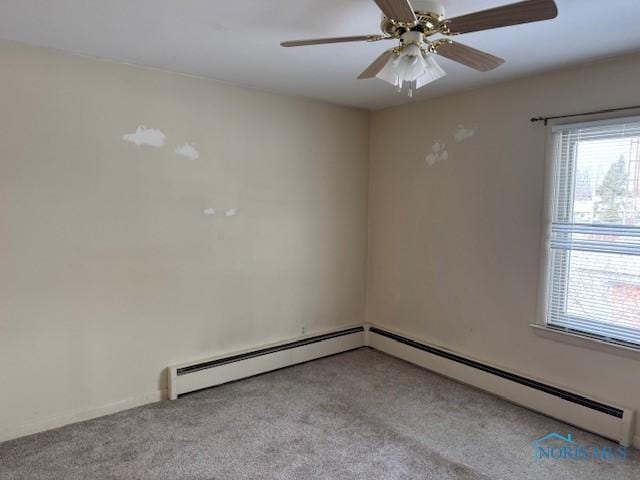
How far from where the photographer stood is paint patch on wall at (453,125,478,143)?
11.2 ft

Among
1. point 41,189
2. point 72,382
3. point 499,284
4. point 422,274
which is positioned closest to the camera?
point 41,189

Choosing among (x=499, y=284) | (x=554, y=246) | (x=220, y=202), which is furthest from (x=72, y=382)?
(x=554, y=246)

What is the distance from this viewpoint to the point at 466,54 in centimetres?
191

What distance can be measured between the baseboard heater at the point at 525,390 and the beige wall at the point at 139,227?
0.92 metres

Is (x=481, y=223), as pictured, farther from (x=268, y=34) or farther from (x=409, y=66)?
(x=268, y=34)

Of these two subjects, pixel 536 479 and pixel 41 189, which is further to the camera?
pixel 41 189

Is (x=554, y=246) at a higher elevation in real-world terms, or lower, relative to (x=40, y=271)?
higher

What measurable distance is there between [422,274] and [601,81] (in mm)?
1971

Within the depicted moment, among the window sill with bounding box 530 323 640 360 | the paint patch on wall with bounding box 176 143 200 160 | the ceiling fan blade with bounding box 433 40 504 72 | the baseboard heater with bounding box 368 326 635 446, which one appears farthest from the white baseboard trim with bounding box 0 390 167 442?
the ceiling fan blade with bounding box 433 40 504 72

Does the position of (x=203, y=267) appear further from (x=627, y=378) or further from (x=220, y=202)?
(x=627, y=378)

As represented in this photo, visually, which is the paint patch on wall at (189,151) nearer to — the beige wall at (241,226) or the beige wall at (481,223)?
the beige wall at (241,226)

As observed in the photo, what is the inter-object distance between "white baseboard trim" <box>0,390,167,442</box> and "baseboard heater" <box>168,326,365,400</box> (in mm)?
164

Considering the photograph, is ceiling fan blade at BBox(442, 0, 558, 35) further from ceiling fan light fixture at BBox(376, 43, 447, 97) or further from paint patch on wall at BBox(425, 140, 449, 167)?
paint patch on wall at BBox(425, 140, 449, 167)

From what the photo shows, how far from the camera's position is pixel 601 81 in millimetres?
2684
